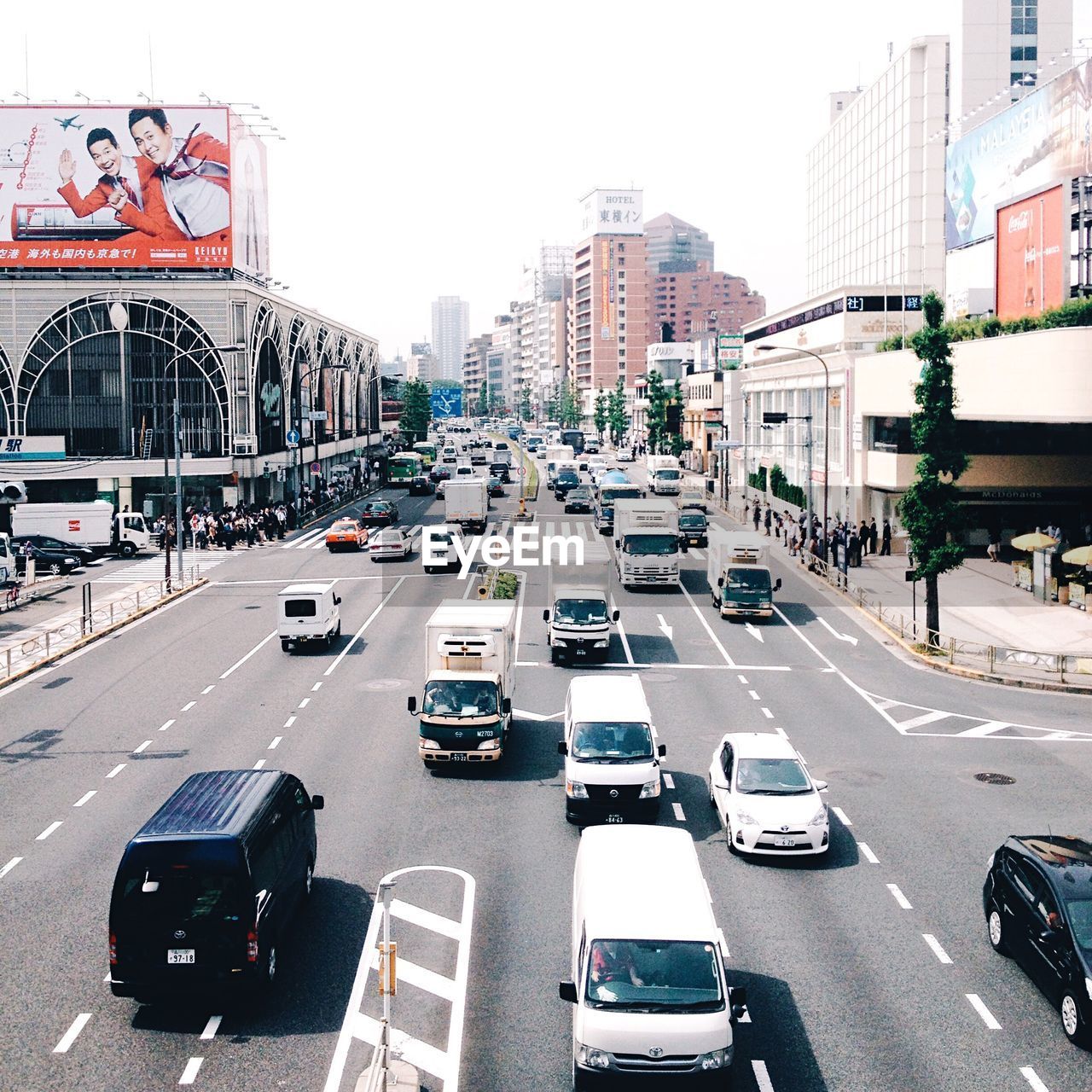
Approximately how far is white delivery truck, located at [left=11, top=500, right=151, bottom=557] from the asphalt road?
831 inches

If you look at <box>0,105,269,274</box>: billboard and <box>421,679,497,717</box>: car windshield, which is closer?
<box>421,679,497,717</box>: car windshield

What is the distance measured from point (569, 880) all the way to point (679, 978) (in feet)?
20.3

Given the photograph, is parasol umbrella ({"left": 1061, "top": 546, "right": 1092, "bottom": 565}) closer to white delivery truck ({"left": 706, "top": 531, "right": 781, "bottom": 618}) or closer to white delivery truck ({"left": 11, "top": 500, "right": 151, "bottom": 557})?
white delivery truck ({"left": 706, "top": 531, "right": 781, "bottom": 618})

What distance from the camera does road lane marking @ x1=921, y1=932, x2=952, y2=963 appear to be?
16.6 meters

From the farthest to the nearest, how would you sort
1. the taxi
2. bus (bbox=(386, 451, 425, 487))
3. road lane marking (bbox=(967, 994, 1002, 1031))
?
bus (bbox=(386, 451, 425, 487))
the taxi
road lane marking (bbox=(967, 994, 1002, 1031))

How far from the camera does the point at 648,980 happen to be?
1337cm

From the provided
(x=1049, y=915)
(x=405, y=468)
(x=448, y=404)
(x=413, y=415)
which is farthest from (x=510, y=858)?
(x=413, y=415)

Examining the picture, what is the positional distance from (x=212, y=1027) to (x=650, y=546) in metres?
36.7

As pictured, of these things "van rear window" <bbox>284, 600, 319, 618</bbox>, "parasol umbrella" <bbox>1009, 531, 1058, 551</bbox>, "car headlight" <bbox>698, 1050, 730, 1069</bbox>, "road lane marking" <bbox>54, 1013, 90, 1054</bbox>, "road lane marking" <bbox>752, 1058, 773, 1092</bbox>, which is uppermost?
"parasol umbrella" <bbox>1009, 531, 1058, 551</bbox>

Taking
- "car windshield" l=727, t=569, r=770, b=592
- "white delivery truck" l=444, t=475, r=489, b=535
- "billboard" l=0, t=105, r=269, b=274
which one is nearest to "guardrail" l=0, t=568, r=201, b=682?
"white delivery truck" l=444, t=475, r=489, b=535

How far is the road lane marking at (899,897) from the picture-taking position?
18.4 metres

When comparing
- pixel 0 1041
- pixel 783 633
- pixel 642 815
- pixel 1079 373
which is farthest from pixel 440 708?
pixel 1079 373

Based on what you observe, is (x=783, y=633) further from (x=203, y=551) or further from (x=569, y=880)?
(x=203, y=551)

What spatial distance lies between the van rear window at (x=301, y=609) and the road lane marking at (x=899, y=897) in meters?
23.4
